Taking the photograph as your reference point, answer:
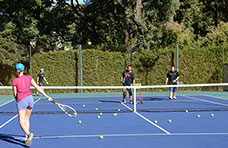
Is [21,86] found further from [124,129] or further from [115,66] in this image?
[115,66]

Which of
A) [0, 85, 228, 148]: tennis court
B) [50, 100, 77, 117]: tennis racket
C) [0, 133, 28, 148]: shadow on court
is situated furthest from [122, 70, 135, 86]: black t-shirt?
[0, 133, 28, 148]: shadow on court

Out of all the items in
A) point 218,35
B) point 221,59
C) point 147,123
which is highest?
point 218,35

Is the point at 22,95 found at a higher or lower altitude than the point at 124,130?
higher

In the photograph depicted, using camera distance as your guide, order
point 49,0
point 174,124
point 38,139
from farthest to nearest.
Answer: point 49,0, point 174,124, point 38,139

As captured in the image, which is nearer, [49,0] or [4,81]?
[4,81]

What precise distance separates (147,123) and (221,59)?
15530 mm

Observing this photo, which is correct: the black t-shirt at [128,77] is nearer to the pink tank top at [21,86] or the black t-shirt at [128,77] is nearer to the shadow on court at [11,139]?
the shadow on court at [11,139]

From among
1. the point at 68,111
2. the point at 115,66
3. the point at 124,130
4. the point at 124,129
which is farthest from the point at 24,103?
the point at 115,66

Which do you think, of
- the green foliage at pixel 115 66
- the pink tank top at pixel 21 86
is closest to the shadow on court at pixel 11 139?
the pink tank top at pixel 21 86

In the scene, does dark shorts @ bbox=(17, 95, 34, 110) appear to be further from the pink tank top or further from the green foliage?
the green foliage

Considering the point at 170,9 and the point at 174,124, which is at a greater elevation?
the point at 170,9

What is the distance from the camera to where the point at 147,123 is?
9.19 metres

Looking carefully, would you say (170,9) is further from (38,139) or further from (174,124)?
(38,139)

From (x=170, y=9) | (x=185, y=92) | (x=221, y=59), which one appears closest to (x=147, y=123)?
(x=185, y=92)
